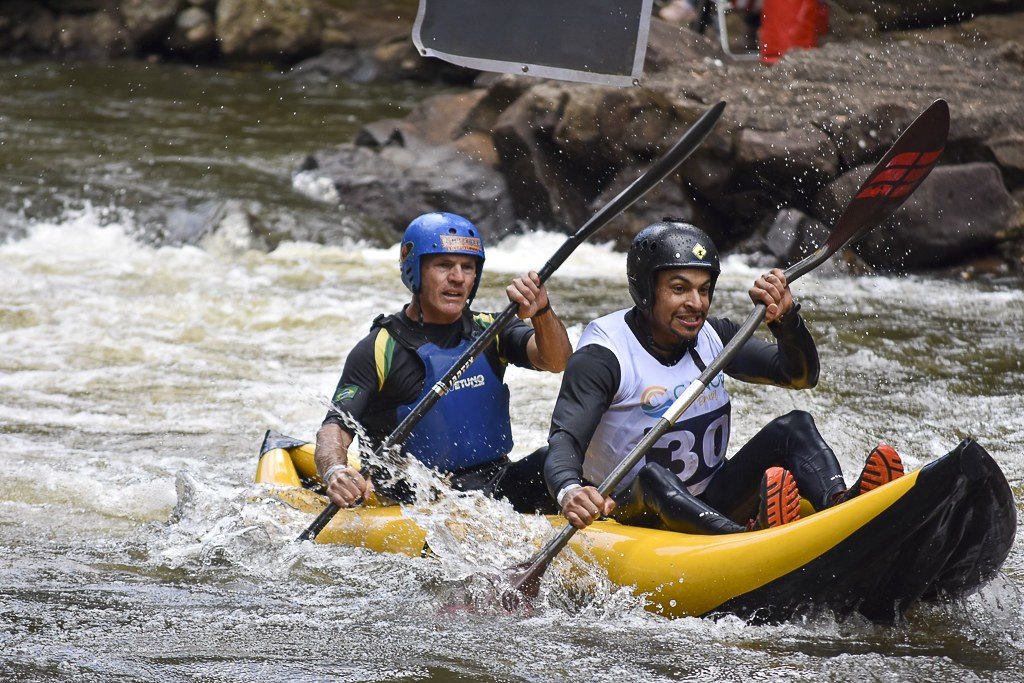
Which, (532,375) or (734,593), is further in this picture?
(532,375)

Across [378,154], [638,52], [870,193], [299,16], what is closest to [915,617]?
[870,193]

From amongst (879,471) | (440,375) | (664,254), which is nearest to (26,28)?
(440,375)

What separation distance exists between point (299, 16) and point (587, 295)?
10104mm

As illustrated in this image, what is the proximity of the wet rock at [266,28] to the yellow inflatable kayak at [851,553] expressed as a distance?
49.8 feet

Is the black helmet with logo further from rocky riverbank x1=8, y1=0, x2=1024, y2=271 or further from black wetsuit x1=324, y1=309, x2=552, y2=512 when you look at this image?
rocky riverbank x1=8, y1=0, x2=1024, y2=271

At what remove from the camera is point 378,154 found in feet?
41.2

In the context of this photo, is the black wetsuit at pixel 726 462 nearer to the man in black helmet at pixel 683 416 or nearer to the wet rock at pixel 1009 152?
the man in black helmet at pixel 683 416

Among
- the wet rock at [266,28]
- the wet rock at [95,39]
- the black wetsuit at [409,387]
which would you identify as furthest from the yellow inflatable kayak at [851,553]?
the wet rock at [95,39]

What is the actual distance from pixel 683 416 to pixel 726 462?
0.82 feet

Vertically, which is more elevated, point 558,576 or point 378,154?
point 378,154

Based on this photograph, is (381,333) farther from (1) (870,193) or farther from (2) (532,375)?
(2) (532,375)

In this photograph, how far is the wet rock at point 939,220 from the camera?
397 inches

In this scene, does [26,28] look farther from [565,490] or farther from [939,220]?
[565,490]

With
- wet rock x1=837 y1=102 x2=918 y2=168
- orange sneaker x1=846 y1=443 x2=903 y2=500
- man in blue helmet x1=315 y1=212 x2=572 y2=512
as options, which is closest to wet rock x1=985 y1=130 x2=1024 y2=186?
wet rock x1=837 y1=102 x2=918 y2=168
